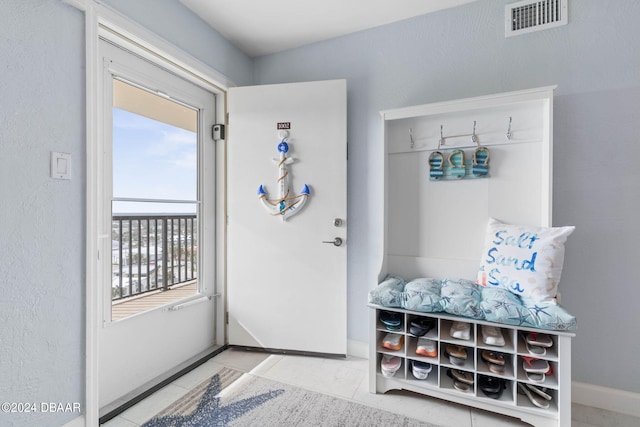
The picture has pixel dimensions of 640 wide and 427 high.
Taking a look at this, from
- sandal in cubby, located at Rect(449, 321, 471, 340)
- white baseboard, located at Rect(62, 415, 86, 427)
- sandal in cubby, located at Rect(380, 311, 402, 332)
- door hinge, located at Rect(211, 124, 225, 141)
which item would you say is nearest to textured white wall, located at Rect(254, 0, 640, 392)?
sandal in cubby, located at Rect(449, 321, 471, 340)

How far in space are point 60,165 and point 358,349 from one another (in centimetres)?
206

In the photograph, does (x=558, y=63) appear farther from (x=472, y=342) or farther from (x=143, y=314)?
(x=143, y=314)

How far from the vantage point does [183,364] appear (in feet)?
6.73

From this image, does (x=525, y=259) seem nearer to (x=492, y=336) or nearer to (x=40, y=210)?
(x=492, y=336)

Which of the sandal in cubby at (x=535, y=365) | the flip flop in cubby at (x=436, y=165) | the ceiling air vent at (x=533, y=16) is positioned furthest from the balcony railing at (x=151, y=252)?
the ceiling air vent at (x=533, y=16)

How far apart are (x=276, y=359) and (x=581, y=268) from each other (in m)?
1.97

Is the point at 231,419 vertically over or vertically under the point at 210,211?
under

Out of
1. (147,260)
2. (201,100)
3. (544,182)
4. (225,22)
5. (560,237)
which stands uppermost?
(225,22)

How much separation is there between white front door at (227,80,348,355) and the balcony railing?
308 millimetres

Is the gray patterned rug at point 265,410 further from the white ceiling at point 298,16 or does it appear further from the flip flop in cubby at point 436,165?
the white ceiling at point 298,16

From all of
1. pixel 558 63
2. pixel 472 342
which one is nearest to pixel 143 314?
pixel 472 342

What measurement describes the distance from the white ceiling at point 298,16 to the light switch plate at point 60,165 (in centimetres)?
123

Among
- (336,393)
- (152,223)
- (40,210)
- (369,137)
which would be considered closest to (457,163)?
(369,137)

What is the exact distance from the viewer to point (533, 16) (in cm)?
173
